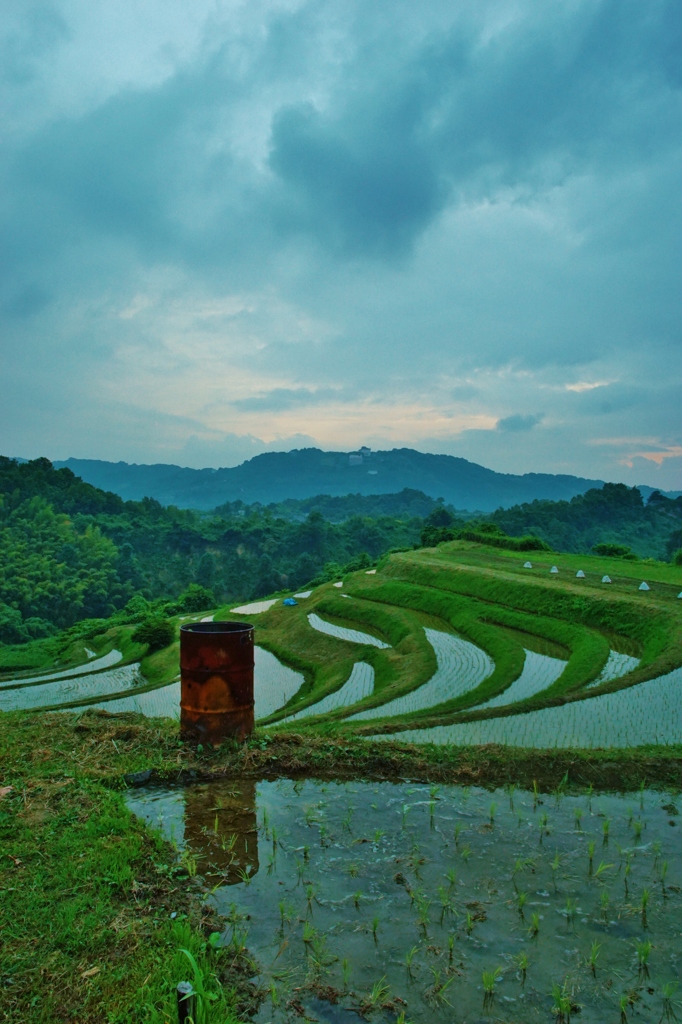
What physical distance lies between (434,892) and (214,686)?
3649 mm

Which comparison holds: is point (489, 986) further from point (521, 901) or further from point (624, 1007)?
point (521, 901)

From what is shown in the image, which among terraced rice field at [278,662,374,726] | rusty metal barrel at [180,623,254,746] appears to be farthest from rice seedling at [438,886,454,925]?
terraced rice field at [278,662,374,726]

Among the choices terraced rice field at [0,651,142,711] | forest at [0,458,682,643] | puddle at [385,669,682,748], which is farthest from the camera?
forest at [0,458,682,643]

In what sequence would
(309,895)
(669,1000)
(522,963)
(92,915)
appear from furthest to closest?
(309,895), (92,915), (522,963), (669,1000)

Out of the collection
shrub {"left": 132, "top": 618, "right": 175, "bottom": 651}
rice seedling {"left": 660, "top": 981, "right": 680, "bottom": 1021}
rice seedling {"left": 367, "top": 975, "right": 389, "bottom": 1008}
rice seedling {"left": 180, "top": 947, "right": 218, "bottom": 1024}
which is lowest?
shrub {"left": 132, "top": 618, "right": 175, "bottom": 651}

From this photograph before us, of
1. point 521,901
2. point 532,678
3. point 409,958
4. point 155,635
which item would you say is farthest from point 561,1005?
point 155,635

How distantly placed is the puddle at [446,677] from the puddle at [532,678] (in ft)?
3.07

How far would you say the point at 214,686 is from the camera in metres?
7.63

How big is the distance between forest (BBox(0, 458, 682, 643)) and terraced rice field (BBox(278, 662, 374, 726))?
34.1 m

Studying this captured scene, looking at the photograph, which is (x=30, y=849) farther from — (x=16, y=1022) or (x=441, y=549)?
(x=441, y=549)

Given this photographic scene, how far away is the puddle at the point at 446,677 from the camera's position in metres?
13.5

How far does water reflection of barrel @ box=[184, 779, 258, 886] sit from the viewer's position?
520 centimetres

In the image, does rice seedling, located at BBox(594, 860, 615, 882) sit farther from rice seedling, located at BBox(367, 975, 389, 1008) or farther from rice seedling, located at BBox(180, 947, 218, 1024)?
rice seedling, located at BBox(180, 947, 218, 1024)

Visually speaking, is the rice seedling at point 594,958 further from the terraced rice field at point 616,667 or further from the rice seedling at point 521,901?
the terraced rice field at point 616,667
